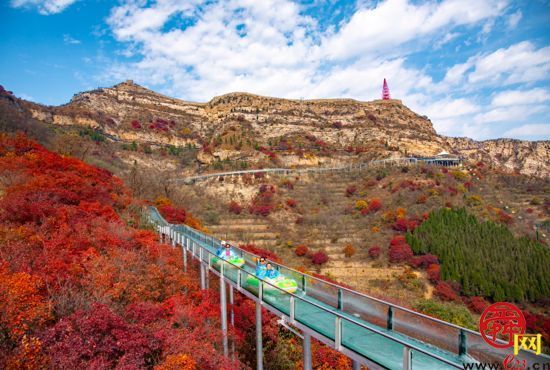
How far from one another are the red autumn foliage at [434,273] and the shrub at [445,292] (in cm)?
64

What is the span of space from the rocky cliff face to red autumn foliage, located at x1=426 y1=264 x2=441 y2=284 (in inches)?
1366

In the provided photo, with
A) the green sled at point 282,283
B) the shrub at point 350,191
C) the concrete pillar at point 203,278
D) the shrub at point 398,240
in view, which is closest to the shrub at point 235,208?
the shrub at point 350,191

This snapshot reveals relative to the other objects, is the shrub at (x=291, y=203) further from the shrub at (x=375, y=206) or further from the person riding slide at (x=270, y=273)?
the person riding slide at (x=270, y=273)

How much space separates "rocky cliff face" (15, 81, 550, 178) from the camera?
6731 centimetres

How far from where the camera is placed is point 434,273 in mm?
31125

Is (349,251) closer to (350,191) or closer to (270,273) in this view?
(350,191)

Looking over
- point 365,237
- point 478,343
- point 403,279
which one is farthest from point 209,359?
point 365,237

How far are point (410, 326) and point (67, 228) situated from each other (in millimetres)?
14490

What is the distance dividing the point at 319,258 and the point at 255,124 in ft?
170

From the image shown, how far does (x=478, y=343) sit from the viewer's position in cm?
534

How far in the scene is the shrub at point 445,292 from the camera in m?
28.8

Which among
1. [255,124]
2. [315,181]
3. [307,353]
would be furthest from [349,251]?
[255,124]

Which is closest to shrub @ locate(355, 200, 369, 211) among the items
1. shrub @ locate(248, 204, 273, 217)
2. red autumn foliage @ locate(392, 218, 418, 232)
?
red autumn foliage @ locate(392, 218, 418, 232)

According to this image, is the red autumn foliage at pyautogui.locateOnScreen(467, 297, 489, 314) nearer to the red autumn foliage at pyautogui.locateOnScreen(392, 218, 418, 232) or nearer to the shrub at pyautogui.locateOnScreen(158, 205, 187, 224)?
the red autumn foliage at pyautogui.locateOnScreen(392, 218, 418, 232)
